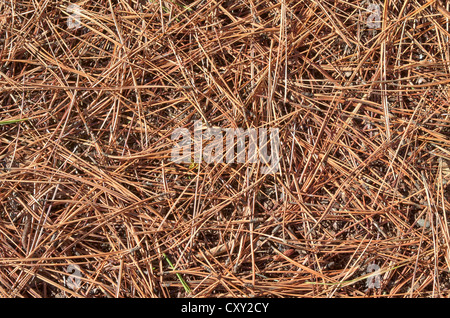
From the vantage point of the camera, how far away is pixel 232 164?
1.42 metres

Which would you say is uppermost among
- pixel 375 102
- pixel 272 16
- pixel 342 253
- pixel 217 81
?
pixel 272 16

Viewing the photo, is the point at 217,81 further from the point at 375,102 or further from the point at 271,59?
the point at 375,102

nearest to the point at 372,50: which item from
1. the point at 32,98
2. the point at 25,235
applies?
the point at 32,98

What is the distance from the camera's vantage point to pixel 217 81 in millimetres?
1452

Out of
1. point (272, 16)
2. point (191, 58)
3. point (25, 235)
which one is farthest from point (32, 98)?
point (272, 16)

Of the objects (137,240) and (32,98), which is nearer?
(137,240)

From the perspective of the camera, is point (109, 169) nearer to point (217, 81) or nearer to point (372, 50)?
point (217, 81)

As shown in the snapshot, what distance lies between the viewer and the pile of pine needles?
4.56 ft

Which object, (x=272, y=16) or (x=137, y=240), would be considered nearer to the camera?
(x=137, y=240)

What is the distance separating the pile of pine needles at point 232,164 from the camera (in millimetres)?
1390

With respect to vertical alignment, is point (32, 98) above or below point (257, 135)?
above

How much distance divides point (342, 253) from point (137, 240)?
31.3 inches

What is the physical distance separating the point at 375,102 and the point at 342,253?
2.01ft

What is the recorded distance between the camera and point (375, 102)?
1456mm
